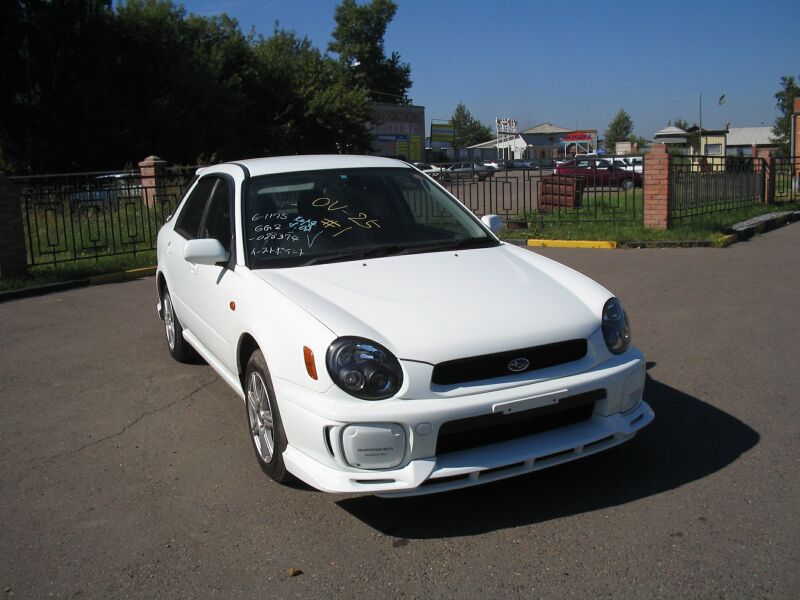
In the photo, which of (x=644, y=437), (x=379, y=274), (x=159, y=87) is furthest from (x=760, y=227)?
(x=159, y=87)

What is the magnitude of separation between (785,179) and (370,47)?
74050 millimetres

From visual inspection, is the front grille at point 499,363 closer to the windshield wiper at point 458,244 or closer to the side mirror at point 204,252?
the windshield wiper at point 458,244

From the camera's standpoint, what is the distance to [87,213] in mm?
12398

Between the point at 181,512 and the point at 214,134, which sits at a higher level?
the point at 214,134

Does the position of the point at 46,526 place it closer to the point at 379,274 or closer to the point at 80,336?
the point at 379,274

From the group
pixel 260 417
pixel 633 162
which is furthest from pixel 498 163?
pixel 260 417

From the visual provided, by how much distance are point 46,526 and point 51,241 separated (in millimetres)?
10705

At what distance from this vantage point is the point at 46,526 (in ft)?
12.1

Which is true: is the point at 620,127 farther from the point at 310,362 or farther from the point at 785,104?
the point at 310,362

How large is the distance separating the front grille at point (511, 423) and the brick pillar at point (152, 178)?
10098 mm

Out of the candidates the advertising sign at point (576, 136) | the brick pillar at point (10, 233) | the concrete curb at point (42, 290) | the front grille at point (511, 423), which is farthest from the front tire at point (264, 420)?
the advertising sign at point (576, 136)

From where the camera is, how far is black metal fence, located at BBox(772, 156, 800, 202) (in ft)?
63.8

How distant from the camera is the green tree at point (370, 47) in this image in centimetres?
8750

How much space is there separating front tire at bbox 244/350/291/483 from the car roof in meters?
1.53
